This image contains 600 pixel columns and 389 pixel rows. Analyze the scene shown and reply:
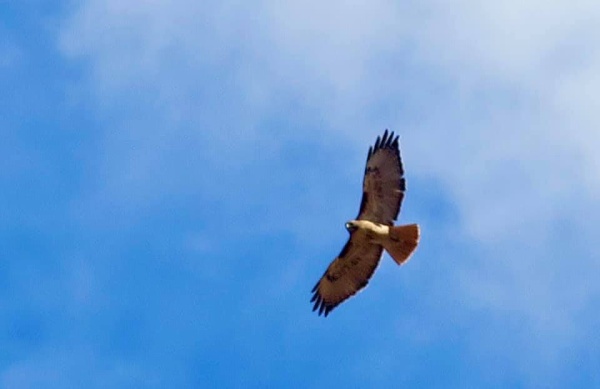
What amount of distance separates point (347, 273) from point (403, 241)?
165cm

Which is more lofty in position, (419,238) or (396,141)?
(396,141)

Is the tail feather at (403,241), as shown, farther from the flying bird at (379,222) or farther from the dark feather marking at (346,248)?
the dark feather marking at (346,248)

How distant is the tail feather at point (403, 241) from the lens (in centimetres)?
2112

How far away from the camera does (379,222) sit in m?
21.6

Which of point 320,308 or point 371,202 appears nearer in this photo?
point 371,202

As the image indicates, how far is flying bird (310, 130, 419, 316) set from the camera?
2131 cm

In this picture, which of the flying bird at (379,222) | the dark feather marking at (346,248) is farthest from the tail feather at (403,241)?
the dark feather marking at (346,248)

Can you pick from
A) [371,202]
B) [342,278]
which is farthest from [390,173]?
[342,278]

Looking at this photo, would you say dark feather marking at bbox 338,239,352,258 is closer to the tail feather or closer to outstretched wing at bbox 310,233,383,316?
outstretched wing at bbox 310,233,383,316

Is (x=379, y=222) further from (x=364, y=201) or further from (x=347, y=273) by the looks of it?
(x=347, y=273)

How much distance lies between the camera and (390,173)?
70.9 ft

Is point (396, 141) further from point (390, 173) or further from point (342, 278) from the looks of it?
point (342, 278)

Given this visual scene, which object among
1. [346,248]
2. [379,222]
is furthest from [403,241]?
[346,248]

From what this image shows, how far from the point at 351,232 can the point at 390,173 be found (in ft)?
3.89
